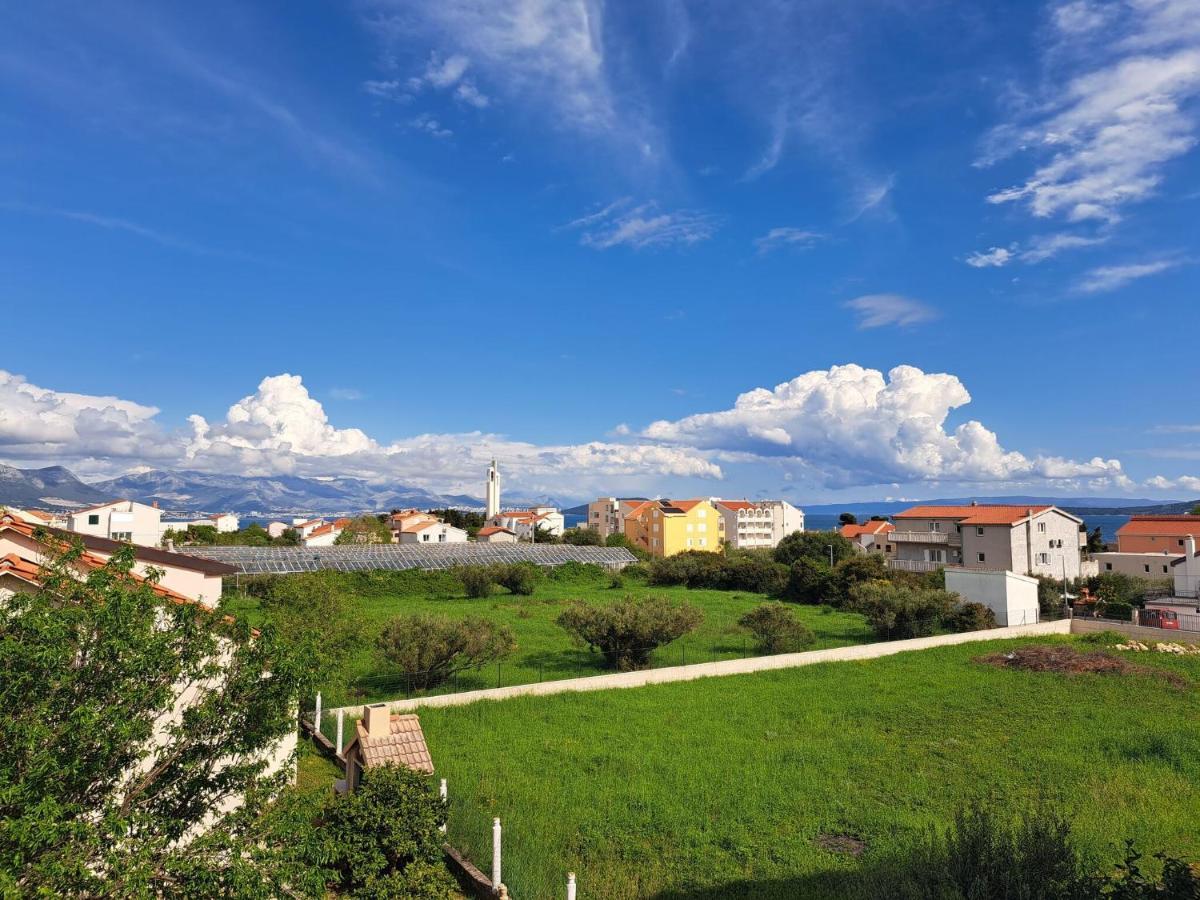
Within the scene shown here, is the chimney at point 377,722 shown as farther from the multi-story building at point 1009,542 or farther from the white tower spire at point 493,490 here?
the white tower spire at point 493,490

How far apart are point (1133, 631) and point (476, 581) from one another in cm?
3426

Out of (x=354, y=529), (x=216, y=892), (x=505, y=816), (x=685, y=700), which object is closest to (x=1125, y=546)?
(x=685, y=700)

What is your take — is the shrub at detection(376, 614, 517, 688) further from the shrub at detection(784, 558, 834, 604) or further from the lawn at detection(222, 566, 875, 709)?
the shrub at detection(784, 558, 834, 604)

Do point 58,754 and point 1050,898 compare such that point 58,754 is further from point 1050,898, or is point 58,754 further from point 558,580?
point 558,580

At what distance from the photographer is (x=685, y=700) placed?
63.5ft

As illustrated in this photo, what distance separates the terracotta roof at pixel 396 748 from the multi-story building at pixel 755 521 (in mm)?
95154

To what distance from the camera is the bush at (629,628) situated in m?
23.5

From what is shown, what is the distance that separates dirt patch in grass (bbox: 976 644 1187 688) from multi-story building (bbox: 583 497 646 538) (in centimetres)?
8600

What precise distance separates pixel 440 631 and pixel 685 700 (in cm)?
705

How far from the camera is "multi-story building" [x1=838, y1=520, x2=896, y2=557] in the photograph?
2746 inches


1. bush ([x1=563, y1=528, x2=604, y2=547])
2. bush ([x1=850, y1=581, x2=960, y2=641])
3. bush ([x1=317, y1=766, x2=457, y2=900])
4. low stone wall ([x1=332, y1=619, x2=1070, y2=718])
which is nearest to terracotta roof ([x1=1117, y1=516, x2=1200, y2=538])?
low stone wall ([x1=332, y1=619, x2=1070, y2=718])

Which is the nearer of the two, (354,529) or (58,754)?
(58,754)

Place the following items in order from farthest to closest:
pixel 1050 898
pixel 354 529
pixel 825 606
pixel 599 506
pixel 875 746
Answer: pixel 599 506
pixel 354 529
pixel 825 606
pixel 875 746
pixel 1050 898

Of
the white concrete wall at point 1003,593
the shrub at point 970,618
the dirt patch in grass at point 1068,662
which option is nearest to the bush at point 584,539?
the white concrete wall at point 1003,593
